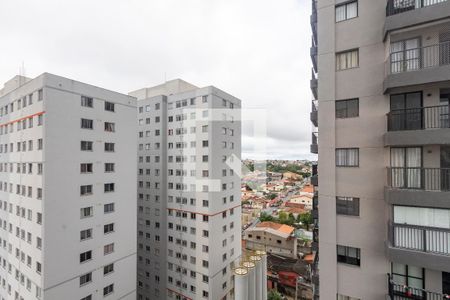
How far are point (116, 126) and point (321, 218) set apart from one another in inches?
611


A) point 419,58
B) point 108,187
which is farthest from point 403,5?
point 108,187

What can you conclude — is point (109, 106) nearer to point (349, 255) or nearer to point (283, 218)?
point (349, 255)

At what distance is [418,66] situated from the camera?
7508mm

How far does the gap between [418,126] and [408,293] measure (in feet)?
18.0

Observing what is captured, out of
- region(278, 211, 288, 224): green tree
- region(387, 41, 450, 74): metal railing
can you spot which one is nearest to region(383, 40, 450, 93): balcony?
region(387, 41, 450, 74): metal railing

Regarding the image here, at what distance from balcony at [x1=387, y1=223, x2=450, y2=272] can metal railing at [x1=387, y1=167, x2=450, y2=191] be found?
1.26 metres

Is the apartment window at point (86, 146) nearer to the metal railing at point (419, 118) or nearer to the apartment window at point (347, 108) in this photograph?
the apartment window at point (347, 108)

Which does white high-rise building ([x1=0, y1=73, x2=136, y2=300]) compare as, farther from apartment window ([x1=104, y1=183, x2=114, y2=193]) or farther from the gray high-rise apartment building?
the gray high-rise apartment building

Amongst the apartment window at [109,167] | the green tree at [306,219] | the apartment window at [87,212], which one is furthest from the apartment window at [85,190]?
the green tree at [306,219]

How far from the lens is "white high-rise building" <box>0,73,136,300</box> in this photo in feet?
45.3

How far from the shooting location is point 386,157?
8047 mm

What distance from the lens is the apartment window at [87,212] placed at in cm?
1526

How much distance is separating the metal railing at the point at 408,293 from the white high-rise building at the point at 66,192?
1683 cm

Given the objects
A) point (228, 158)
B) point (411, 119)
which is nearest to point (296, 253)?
point (228, 158)
